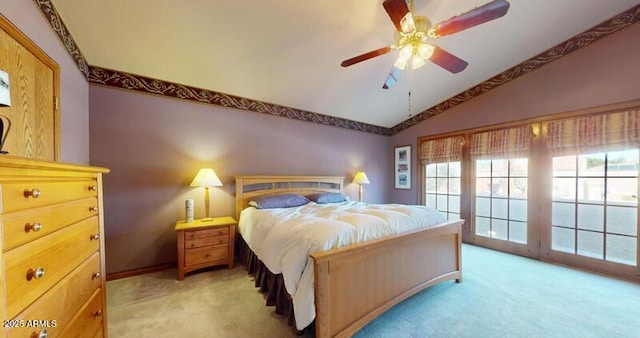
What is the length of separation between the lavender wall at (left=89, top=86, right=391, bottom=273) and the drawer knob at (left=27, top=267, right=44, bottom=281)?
237 centimetres

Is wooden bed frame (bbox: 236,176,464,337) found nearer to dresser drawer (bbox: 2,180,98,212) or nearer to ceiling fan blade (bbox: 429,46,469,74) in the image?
dresser drawer (bbox: 2,180,98,212)

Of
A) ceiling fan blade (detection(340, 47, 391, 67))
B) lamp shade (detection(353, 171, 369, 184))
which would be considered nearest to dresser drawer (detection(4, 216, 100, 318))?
ceiling fan blade (detection(340, 47, 391, 67))

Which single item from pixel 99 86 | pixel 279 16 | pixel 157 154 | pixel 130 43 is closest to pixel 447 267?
pixel 279 16

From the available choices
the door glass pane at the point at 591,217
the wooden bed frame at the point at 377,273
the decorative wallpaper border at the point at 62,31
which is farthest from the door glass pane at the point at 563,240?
the decorative wallpaper border at the point at 62,31

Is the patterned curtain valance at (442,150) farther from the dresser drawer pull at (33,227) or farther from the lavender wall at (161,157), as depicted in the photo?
the dresser drawer pull at (33,227)

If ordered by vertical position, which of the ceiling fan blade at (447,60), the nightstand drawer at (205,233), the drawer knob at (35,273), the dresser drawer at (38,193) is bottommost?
the nightstand drawer at (205,233)

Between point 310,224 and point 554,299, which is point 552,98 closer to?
point 554,299

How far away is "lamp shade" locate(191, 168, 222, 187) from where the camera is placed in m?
2.92

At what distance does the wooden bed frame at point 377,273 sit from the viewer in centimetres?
160

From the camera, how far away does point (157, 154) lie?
117 inches

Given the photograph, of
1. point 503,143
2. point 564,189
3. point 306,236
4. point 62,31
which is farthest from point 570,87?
point 62,31

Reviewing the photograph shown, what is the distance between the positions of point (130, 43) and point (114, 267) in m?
2.51

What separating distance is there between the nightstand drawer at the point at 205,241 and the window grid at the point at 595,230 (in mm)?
4487

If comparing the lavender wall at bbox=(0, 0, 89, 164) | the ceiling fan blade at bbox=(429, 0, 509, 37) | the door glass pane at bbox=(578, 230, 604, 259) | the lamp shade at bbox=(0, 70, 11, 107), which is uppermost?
the ceiling fan blade at bbox=(429, 0, 509, 37)
